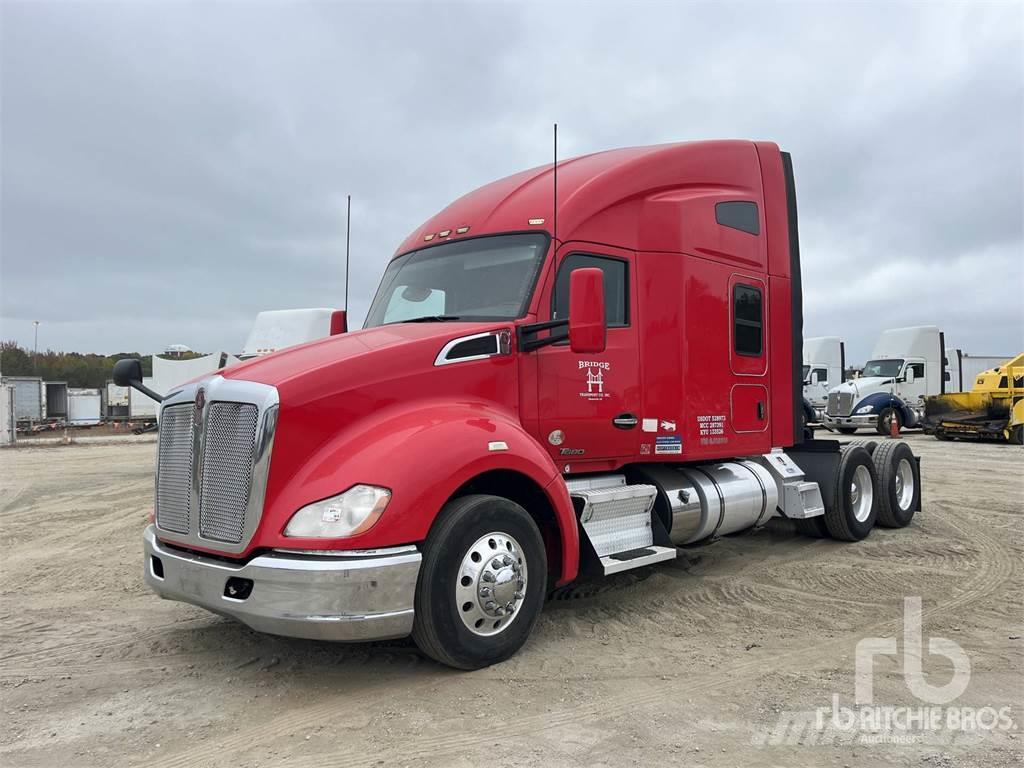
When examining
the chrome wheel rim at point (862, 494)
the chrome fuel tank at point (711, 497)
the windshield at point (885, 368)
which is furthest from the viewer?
the windshield at point (885, 368)

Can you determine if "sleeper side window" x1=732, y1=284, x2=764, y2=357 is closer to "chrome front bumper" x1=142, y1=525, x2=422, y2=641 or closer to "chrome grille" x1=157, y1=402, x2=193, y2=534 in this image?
"chrome front bumper" x1=142, y1=525, x2=422, y2=641

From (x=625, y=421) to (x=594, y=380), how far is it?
45cm

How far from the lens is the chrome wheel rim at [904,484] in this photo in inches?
341

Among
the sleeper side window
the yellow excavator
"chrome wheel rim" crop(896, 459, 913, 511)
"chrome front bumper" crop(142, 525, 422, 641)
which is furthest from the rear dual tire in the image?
the yellow excavator

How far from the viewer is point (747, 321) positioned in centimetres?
665

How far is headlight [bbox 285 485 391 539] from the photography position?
3715 millimetres

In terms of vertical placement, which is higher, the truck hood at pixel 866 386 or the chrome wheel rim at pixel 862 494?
the truck hood at pixel 866 386

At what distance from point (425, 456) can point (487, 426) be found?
0.52m

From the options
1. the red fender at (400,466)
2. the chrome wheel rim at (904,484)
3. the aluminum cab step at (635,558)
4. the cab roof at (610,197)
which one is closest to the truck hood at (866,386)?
the chrome wheel rim at (904,484)

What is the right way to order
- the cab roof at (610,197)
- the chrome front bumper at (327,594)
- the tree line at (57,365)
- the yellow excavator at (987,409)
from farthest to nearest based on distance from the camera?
the tree line at (57,365) → the yellow excavator at (987,409) → the cab roof at (610,197) → the chrome front bumper at (327,594)

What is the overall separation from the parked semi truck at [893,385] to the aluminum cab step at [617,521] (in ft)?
68.8

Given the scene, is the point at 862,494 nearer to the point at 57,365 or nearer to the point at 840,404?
the point at 840,404

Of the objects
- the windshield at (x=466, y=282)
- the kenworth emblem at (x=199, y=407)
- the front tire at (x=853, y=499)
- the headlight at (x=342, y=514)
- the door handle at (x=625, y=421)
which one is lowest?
the front tire at (x=853, y=499)

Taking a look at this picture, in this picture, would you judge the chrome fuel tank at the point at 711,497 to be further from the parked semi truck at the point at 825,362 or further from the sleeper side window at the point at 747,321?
the parked semi truck at the point at 825,362
